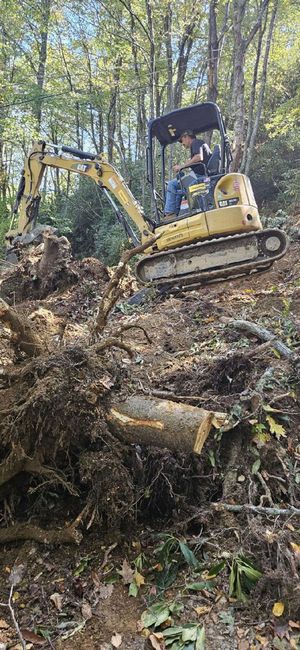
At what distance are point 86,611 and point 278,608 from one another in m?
0.99

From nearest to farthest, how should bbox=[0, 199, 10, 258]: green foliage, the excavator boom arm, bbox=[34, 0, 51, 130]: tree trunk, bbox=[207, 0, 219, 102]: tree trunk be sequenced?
the excavator boom arm
bbox=[207, 0, 219, 102]: tree trunk
bbox=[0, 199, 10, 258]: green foliage
bbox=[34, 0, 51, 130]: tree trunk

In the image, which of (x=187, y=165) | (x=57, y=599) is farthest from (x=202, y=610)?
(x=187, y=165)

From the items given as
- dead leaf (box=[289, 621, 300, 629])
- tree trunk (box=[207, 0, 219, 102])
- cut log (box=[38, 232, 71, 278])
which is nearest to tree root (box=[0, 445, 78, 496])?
dead leaf (box=[289, 621, 300, 629])

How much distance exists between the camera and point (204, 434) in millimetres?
2691

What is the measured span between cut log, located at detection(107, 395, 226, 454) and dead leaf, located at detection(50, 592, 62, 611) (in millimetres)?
920

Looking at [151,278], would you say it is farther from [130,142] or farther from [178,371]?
[130,142]

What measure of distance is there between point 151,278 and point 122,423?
431 centimetres

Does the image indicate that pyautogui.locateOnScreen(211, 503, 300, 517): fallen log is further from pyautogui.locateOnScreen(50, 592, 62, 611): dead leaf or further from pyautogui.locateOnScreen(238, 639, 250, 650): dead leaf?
pyautogui.locateOnScreen(50, 592, 62, 611): dead leaf

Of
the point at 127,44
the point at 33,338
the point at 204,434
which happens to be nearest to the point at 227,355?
the point at 204,434

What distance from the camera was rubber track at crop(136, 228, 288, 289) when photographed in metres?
6.37

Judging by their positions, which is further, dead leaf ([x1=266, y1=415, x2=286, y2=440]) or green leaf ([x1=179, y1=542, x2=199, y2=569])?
dead leaf ([x1=266, y1=415, x2=286, y2=440])

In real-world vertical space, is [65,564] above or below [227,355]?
below

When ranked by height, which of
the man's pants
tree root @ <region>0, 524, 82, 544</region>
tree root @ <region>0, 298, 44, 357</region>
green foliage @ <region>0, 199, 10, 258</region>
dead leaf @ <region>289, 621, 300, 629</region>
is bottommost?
dead leaf @ <region>289, 621, 300, 629</region>

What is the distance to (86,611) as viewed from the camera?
2.46m
